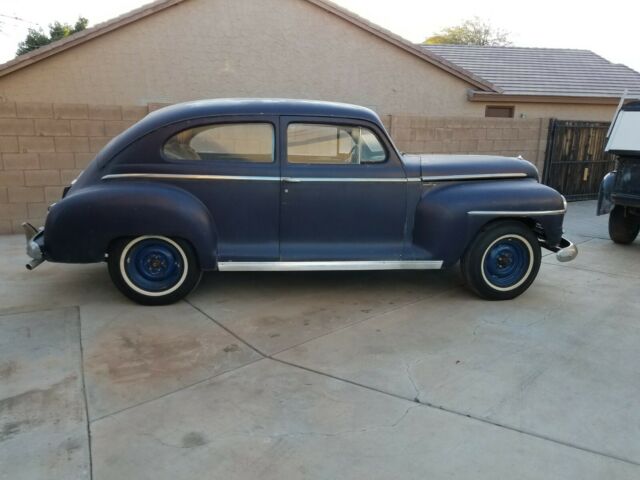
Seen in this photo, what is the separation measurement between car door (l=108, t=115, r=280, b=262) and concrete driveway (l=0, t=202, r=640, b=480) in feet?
2.11

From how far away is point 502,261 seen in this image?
16.4ft

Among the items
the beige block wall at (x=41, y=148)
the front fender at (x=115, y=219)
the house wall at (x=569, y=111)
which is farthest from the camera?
the house wall at (x=569, y=111)

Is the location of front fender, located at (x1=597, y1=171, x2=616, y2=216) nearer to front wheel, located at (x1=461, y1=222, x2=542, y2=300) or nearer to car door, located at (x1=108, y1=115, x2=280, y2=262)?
front wheel, located at (x1=461, y1=222, x2=542, y2=300)

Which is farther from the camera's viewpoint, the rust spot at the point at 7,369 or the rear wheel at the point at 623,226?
the rear wheel at the point at 623,226

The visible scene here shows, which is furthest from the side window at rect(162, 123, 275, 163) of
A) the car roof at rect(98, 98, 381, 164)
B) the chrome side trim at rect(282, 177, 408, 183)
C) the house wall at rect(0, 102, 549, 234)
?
the house wall at rect(0, 102, 549, 234)

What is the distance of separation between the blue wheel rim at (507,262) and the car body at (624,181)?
9.38ft

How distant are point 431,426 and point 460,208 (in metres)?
2.37

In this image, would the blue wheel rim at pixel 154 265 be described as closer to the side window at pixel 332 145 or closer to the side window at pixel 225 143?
the side window at pixel 225 143

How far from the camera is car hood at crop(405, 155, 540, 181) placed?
16.0 feet

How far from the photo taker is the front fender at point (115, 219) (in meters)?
4.35

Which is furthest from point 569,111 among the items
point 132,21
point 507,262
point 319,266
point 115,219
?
point 115,219

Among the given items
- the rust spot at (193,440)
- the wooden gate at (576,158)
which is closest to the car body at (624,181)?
the wooden gate at (576,158)

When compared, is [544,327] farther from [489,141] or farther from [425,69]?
[425,69]

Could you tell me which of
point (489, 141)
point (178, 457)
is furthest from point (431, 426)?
point (489, 141)
